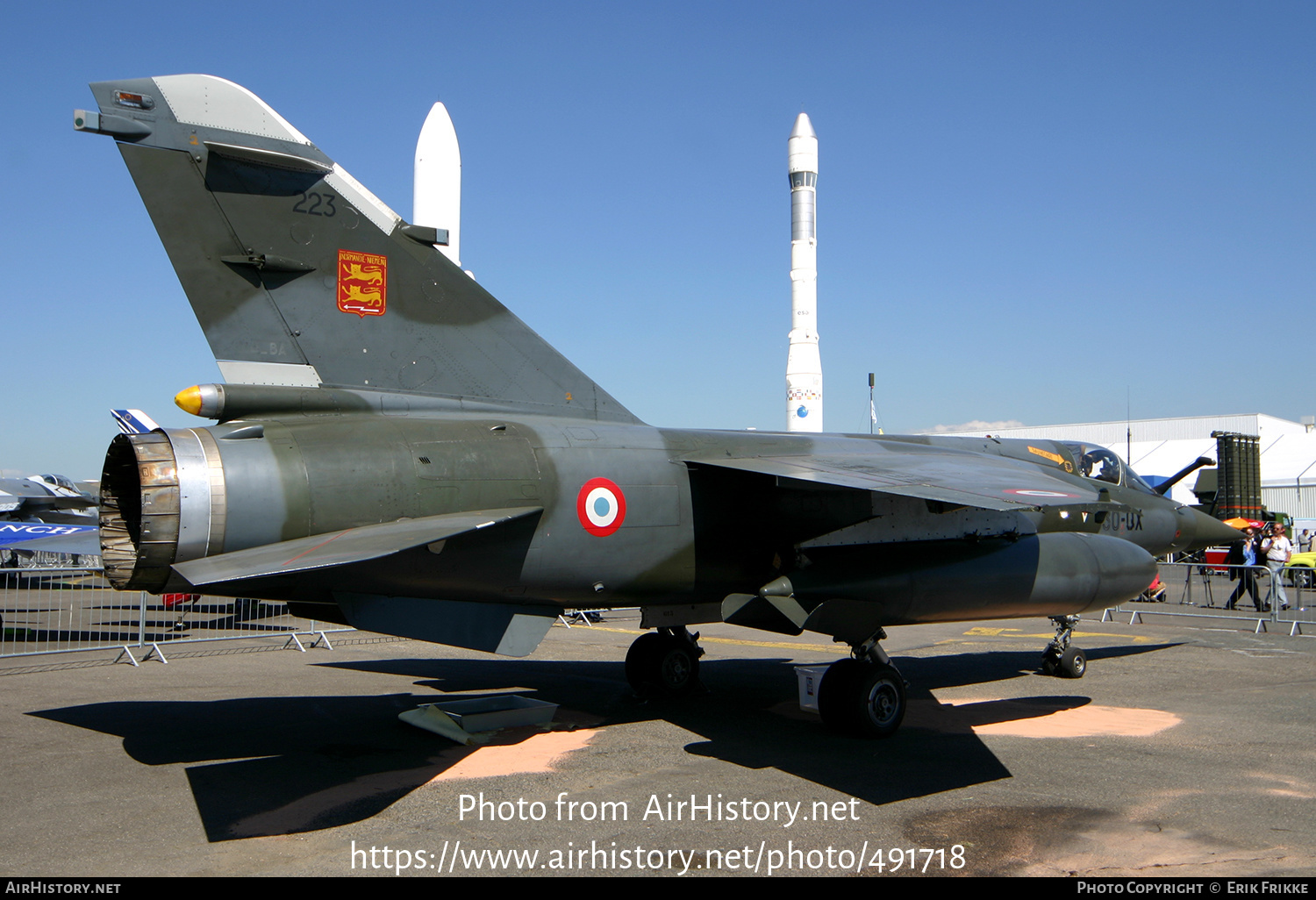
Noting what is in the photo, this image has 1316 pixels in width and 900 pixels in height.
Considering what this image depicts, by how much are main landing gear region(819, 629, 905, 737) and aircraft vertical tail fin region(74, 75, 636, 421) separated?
3.93 meters

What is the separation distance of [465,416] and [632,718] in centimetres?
345

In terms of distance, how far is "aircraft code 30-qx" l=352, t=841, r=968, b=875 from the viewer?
492cm

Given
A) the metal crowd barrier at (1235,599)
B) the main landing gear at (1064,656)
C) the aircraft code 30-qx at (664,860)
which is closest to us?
the aircraft code 30-qx at (664,860)

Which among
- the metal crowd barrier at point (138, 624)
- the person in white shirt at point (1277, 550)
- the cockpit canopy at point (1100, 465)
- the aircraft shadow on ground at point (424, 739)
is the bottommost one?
the metal crowd barrier at point (138, 624)

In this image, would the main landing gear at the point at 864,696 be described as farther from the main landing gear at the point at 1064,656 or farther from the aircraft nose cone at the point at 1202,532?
the aircraft nose cone at the point at 1202,532

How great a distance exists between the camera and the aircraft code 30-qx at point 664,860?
4.92 m

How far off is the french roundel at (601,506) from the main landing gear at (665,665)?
9.45 feet

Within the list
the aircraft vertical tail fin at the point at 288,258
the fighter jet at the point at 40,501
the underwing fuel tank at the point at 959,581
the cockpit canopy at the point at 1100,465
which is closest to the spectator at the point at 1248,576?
the cockpit canopy at the point at 1100,465

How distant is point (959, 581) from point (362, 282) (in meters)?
5.97

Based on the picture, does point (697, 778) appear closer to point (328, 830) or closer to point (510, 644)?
point (510, 644)

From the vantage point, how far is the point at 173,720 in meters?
8.59

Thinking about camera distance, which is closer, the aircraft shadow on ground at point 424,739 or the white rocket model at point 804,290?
the aircraft shadow on ground at point 424,739

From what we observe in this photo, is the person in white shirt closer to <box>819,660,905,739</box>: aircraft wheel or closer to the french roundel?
<box>819,660,905,739</box>: aircraft wheel

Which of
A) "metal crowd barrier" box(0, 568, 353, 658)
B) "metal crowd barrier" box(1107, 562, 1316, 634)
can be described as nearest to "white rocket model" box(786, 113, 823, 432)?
"metal crowd barrier" box(1107, 562, 1316, 634)
